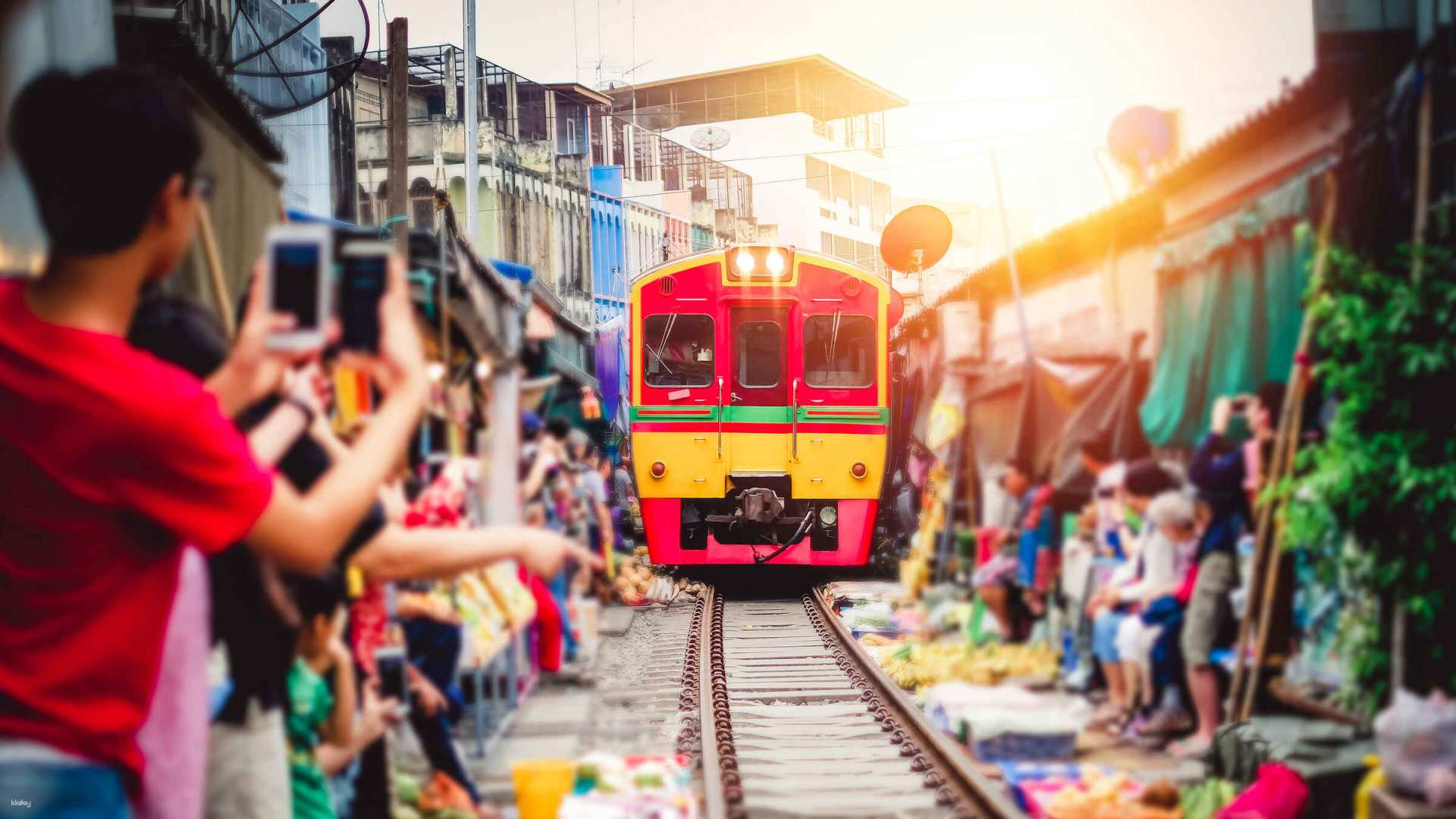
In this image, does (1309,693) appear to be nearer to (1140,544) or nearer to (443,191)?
(1140,544)

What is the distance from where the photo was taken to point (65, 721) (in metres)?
2.01

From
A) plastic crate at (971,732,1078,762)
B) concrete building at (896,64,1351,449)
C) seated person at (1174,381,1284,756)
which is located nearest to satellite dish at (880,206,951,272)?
concrete building at (896,64,1351,449)

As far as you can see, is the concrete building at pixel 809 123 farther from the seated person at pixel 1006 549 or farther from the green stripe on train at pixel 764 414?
the seated person at pixel 1006 549

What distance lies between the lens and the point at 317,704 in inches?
103

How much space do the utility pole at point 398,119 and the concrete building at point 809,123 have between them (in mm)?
984

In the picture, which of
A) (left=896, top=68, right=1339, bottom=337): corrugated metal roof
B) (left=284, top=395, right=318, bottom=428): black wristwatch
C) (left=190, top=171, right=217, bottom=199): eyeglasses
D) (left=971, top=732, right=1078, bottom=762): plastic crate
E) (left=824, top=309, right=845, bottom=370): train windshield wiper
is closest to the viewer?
(left=190, top=171, right=217, bottom=199): eyeglasses

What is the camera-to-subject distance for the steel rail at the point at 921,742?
4.22m

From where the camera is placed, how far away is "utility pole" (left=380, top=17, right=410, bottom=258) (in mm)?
4754

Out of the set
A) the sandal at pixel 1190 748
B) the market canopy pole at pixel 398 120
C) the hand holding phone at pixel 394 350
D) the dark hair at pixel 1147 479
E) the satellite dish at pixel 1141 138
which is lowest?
the sandal at pixel 1190 748

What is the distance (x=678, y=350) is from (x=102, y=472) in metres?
4.51

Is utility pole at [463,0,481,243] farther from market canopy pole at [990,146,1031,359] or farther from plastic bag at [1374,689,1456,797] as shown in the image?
plastic bag at [1374,689,1456,797]

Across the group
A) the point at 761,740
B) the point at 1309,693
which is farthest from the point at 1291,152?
the point at 761,740

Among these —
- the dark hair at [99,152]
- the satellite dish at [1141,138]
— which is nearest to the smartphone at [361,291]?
the dark hair at [99,152]

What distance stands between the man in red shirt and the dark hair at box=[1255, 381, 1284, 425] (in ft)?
6.79
